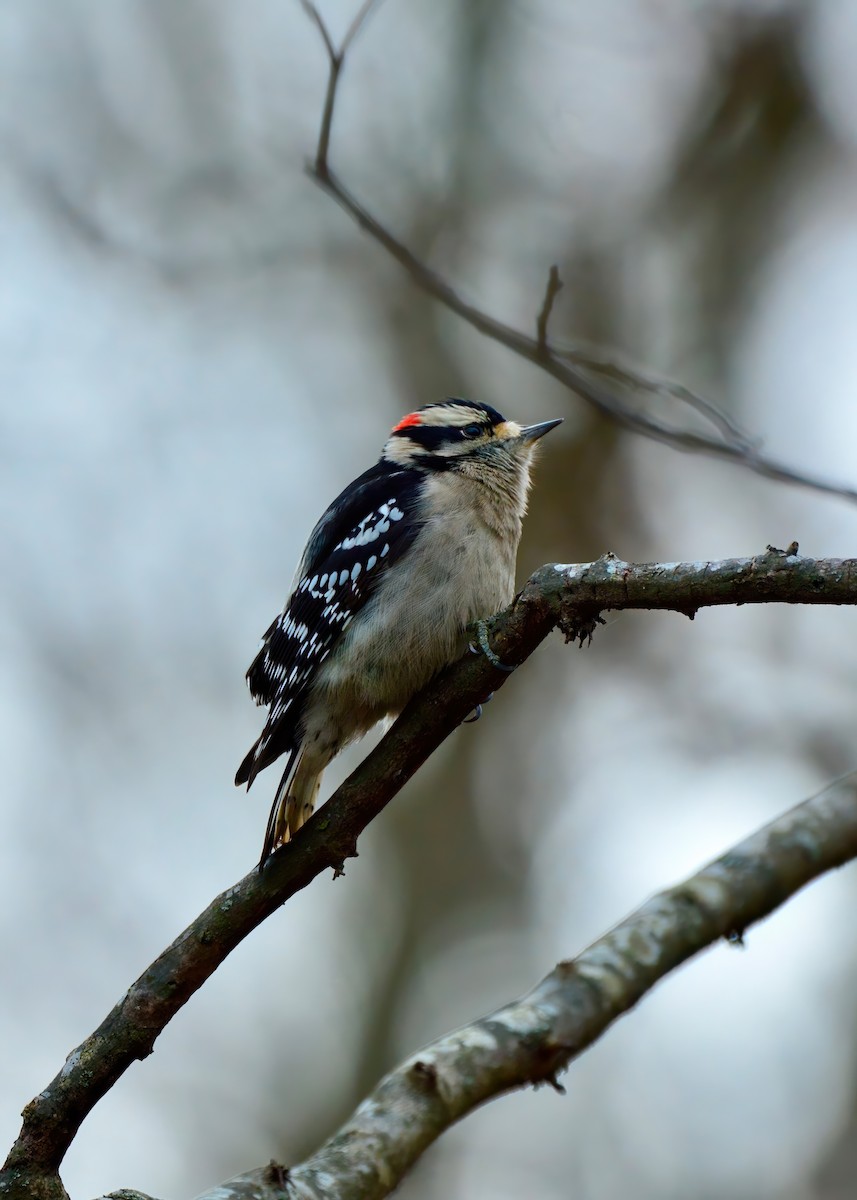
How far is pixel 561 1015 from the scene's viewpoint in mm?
2055

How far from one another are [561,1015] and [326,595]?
2.50m

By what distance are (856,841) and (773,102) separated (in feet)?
28.5

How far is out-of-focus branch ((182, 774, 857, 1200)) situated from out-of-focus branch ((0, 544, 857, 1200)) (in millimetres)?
590

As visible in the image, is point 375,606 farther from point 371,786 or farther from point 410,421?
point 410,421

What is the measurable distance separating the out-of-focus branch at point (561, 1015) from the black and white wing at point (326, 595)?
6.80 feet

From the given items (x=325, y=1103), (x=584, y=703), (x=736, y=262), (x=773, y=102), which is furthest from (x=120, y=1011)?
(x=773, y=102)

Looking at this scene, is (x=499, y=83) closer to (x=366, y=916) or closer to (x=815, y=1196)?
(x=366, y=916)

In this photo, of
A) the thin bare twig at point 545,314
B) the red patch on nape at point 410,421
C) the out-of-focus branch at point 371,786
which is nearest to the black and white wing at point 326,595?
the red patch on nape at point 410,421

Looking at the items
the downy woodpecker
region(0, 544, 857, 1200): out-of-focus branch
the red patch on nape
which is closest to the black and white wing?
the downy woodpecker

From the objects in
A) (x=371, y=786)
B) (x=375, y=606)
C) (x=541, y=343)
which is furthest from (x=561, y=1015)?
(x=375, y=606)

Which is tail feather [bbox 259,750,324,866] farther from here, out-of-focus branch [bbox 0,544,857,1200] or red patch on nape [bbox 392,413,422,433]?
red patch on nape [bbox 392,413,422,433]

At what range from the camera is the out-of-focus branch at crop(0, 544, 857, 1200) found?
265 centimetres

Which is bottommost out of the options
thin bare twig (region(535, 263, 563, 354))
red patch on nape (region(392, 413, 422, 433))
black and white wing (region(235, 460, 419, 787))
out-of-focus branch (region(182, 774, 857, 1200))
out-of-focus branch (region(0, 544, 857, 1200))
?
out-of-focus branch (region(182, 774, 857, 1200))

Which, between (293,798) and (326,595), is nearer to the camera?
(293,798)
